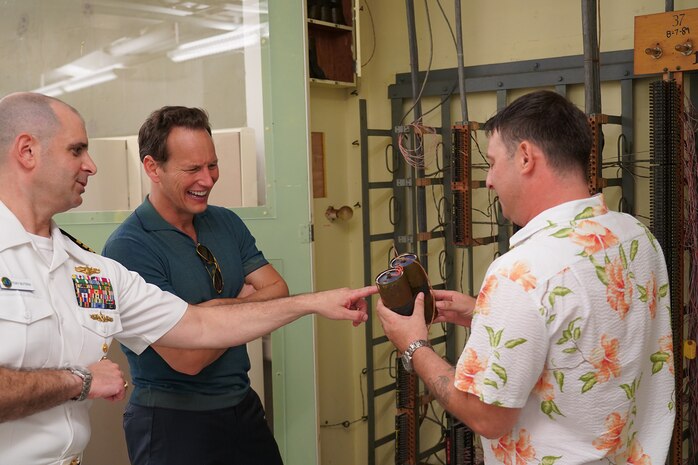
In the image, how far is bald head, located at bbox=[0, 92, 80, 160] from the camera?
5.15 feet

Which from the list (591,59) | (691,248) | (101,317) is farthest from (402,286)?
(691,248)

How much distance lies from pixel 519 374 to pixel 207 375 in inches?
40.2

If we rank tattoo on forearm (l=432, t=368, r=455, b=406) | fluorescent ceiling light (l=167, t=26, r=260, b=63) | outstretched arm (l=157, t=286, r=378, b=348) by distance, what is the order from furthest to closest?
fluorescent ceiling light (l=167, t=26, r=260, b=63)
outstretched arm (l=157, t=286, r=378, b=348)
tattoo on forearm (l=432, t=368, r=455, b=406)

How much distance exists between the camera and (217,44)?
10.7 ft

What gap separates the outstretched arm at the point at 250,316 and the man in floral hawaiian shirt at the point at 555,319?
523mm

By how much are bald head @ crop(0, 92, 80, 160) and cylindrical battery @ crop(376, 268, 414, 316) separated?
76 cm

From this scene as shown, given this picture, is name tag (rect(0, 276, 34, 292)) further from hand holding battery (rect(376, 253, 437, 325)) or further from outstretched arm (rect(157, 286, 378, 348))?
hand holding battery (rect(376, 253, 437, 325))

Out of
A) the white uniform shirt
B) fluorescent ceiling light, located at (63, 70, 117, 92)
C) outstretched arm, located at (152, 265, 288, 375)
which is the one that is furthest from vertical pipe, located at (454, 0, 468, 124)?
the white uniform shirt

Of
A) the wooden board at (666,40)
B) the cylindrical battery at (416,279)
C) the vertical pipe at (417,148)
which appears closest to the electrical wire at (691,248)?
the wooden board at (666,40)

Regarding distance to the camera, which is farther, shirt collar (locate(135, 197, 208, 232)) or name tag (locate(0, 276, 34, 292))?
shirt collar (locate(135, 197, 208, 232))

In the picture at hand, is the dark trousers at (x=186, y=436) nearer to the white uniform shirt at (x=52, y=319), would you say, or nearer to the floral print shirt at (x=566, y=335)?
the white uniform shirt at (x=52, y=319)

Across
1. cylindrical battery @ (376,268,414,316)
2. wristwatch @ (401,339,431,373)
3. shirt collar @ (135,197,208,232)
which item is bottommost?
wristwatch @ (401,339,431,373)

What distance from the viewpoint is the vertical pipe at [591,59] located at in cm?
287

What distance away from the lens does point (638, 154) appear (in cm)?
339
